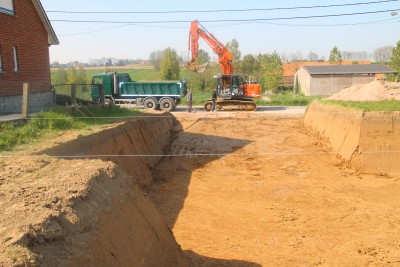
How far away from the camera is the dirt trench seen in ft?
14.9

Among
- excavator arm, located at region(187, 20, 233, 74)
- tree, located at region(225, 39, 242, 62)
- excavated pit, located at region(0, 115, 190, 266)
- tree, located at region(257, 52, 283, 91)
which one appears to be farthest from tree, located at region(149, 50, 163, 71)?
excavated pit, located at region(0, 115, 190, 266)

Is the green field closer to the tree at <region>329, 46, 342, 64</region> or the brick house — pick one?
the brick house

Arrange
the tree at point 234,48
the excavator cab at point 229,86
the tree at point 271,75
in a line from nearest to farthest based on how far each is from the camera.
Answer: the excavator cab at point 229,86
the tree at point 271,75
the tree at point 234,48

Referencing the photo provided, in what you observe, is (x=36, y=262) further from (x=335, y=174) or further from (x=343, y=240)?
(x=335, y=174)

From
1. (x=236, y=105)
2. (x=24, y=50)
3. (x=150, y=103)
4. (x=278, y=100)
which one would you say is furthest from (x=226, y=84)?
(x=24, y=50)

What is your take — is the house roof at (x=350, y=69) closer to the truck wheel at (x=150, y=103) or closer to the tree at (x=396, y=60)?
the tree at (x=396, y=60)

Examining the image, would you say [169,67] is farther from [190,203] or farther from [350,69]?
[190,203]

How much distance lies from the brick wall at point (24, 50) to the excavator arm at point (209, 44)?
36.8 feet

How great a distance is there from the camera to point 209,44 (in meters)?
29.7

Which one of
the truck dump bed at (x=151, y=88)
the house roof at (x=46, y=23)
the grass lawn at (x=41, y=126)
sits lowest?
the grass lawn at (x=41, y=126)

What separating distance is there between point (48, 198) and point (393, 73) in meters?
46.5

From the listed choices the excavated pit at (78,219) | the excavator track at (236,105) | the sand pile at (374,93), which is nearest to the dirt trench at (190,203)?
the excavated pit at (78,219)

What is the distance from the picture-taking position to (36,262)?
3561 millimetres

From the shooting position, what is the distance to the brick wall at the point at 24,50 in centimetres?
1692
